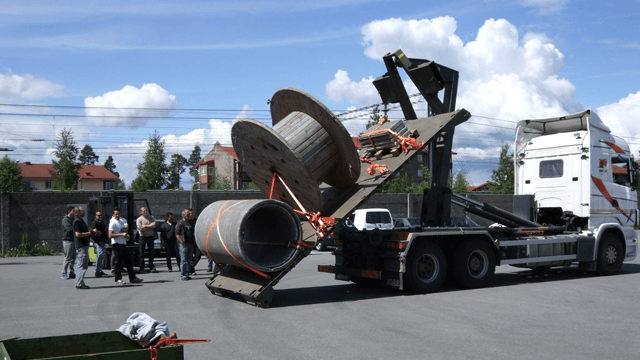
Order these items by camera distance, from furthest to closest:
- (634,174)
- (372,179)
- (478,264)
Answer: (634,174)
(478,264)
(372,179)

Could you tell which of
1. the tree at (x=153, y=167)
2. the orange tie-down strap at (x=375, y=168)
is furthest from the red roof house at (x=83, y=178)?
the orange tie-down strap at (x=375, y=168)

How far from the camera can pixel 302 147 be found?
10.2 m

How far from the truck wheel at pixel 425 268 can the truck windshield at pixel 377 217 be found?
1122 cm

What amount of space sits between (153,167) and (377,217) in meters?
26.0

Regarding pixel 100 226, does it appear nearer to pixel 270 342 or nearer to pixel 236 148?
pixel 236 148

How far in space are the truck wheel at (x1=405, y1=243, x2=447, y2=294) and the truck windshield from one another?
36.8 ft

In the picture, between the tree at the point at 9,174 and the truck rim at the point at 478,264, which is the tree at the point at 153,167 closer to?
the tree at the point at 9,174

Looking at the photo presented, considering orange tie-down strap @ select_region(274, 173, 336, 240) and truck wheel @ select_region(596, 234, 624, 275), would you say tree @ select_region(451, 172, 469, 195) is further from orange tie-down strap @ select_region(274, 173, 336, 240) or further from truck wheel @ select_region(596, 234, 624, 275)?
orange tie-down strap @ select_region(274, 173, 336, 240)

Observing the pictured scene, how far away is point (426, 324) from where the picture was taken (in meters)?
8.30

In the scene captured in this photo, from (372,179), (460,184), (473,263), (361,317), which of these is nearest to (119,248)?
(372,179)

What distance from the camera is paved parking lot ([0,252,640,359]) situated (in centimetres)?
688

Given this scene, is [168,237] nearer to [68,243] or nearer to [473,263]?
[68,243]

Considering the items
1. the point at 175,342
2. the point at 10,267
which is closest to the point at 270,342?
the point at 175,342

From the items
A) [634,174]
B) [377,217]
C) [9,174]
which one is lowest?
[377,217]
